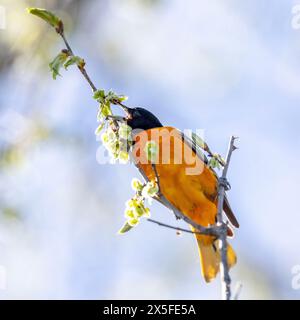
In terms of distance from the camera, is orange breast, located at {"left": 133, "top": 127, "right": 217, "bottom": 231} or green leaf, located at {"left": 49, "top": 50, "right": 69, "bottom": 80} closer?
green leaf, located at {"left": 49, "top": 50, "right": 69, "bottom": 80}

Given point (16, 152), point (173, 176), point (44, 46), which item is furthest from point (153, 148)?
point (44, 46)

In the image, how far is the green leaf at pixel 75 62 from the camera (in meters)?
3.22

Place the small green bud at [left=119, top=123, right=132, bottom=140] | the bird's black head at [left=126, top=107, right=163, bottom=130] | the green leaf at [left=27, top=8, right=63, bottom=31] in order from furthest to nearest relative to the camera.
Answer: the bird's black head at [left=126, top=107, right=163, bottom=130]
the small green bud at [left=119, top=123, right=132, bottom=140]
the green leaf at [left=27, top=8, right=63, bottom=31]

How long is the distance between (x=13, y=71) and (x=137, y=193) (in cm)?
180

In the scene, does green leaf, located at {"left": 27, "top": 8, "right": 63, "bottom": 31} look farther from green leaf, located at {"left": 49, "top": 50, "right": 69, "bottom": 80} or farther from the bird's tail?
the bird's tail

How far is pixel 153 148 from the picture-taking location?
3.07m

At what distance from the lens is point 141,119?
17.5 feet

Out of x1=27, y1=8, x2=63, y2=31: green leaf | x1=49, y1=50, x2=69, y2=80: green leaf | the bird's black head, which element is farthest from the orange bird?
x1=27, y1=8, x2=63, y2=31: green leaf

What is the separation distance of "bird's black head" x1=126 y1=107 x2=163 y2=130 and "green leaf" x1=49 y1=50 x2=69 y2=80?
6.55 ft

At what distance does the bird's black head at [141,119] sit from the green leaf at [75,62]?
2.02m

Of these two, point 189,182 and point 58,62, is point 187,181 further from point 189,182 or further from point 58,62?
point 58,62

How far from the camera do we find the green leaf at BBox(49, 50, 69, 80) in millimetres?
3230

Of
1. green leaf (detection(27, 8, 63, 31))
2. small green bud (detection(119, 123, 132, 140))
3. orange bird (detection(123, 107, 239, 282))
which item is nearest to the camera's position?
green leaf (detection(27, 8, 63, 31))

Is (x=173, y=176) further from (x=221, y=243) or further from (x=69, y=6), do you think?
(x=221, y=243)
